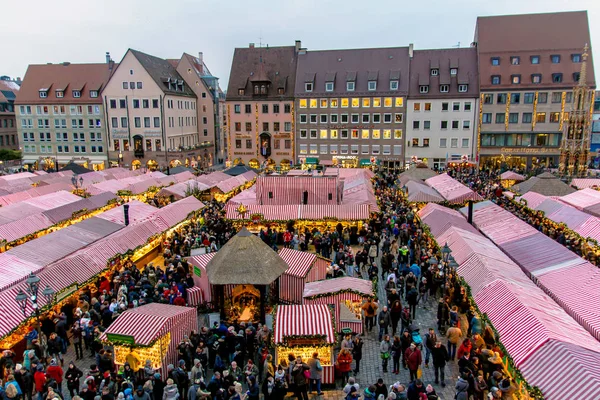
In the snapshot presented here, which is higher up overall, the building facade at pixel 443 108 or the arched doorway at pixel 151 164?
the building facade at pixel 443 108

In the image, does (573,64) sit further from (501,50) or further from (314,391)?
(314,391)

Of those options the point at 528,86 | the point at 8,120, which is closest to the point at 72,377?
the point at 528,86

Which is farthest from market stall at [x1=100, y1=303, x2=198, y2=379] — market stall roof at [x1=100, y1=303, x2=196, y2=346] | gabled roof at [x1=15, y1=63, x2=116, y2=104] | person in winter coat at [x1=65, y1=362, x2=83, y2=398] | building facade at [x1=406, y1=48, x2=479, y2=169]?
gabled roof at [x1=15, y1=63, x2=116, y2=104]

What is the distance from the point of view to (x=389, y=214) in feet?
86.9

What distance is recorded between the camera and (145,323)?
11.9m

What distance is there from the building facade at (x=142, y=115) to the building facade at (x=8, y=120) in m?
15.1

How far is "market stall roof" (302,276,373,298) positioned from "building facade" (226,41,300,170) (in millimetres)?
41056

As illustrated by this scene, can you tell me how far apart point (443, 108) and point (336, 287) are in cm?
4143

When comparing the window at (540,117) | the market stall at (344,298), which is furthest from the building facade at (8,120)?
the market stall at (344,298)

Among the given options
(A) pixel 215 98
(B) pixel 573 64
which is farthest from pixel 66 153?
(B) pixel 573 64

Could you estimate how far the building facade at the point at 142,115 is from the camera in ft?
176

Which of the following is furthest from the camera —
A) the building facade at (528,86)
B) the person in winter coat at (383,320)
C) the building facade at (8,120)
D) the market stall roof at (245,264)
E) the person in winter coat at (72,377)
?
the building facade at (8,120)

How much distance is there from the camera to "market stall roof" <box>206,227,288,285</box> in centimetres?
1399

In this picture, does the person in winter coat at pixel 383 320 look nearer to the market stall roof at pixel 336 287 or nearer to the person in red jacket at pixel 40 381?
the market stall roof at pixel 336 287
